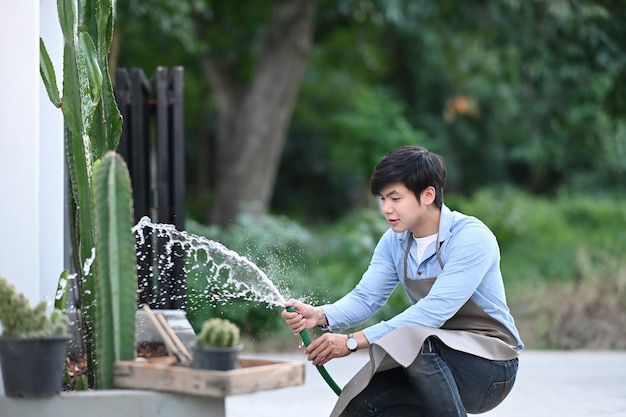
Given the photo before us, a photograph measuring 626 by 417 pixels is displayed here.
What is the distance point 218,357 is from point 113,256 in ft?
1.51

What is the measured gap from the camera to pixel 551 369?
6.18 metres

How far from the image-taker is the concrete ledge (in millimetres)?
2686

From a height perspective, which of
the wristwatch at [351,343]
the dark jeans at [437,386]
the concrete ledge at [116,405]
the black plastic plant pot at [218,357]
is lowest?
the dark jeans at [437,386]

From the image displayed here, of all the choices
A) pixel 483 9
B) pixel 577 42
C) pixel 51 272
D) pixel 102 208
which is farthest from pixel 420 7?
pixel 102 208

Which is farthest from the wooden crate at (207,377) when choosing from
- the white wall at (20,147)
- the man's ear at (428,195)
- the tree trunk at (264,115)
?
the tree trunk at (264,115)

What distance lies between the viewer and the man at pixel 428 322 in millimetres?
3121

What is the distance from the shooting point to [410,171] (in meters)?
3.25

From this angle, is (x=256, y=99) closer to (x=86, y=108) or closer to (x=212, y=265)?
(x=212, y=265)

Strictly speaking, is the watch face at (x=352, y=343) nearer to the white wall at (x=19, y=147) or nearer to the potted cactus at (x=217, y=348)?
the potted cactus at (x=217, y=348)

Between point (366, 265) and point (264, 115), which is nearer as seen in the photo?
point (366, 265)

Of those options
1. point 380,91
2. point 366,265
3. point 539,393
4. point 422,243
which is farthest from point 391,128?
point 422,243

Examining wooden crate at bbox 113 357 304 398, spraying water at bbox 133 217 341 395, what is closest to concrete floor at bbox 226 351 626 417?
spraying water at bbox 133 217 341 395

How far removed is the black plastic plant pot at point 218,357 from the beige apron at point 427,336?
0.67 meters

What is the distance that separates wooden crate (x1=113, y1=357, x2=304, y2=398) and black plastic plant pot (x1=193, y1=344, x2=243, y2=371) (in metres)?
0.02
